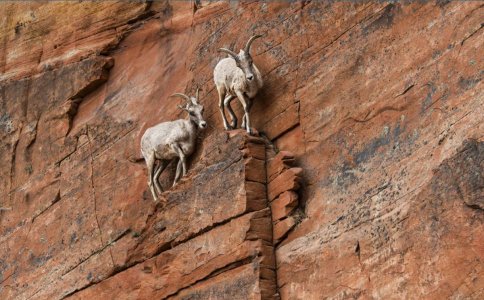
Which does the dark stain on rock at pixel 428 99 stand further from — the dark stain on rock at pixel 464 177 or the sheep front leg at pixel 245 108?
the sheep front leg at pixel 245 108

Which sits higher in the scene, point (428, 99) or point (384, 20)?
point (384, 20)

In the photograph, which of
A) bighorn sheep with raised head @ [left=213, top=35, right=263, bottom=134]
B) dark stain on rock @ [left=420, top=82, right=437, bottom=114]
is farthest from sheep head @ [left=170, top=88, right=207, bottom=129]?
dark stain on rock @ [left=420, top=82, right=437, bottom=114]

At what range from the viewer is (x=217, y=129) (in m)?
21.2

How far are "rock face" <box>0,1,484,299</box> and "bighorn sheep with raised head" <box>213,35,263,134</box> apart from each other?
38 centimetres

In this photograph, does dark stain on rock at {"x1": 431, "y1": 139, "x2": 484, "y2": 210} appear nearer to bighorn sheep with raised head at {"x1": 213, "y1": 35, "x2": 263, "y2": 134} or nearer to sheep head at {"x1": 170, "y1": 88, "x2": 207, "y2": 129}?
bighorn sheep with raised head at {"x1": 213, "y1": 35, "x2": 263, "y2": 134}

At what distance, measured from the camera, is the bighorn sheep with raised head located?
20.0m

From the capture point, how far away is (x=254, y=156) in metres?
19.3

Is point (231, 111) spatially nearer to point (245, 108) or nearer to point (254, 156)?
point (245, 108)

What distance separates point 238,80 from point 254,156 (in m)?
1.67

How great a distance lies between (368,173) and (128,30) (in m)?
9.39

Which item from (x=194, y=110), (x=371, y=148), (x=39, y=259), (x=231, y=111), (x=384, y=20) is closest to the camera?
(x=371, y=148)

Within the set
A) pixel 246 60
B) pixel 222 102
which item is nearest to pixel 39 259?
pixel 222 102

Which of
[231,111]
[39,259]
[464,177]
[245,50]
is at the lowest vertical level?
[464,177]

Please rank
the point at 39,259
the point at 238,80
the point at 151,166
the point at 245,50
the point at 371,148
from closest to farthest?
the point at 371,148
the point at 245,50
the point at 238,80
the point at 151,166
the point at 39,259
